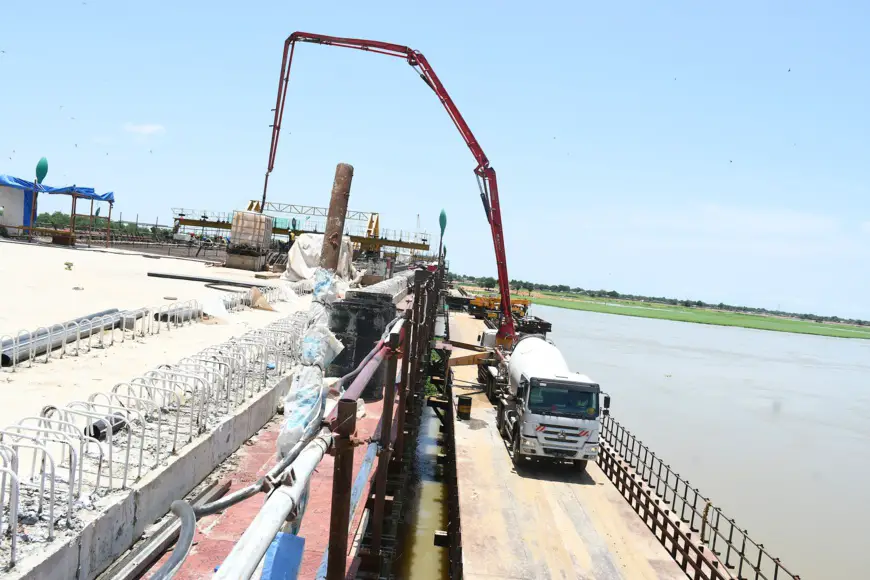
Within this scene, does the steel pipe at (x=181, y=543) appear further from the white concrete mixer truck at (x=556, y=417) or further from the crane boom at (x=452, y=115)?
the crane boom at (x=452, y=115)

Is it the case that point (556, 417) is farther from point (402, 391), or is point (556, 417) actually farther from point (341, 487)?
point (341, 487)

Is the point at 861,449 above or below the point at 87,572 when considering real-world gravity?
below

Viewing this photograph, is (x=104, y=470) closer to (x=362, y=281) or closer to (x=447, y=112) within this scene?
(x=447, y=112)

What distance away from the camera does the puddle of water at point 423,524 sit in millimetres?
14211

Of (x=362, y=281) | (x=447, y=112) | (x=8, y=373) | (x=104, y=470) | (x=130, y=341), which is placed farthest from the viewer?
(x=362, y=281)

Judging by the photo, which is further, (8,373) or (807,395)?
(807,395)

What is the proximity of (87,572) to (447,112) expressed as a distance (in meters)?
24.2

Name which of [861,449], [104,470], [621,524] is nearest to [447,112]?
[621,524]

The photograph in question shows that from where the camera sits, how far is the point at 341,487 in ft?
13.6

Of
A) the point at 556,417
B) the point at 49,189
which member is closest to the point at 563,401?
the point at 556,417

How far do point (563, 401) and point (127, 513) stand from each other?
10.8m

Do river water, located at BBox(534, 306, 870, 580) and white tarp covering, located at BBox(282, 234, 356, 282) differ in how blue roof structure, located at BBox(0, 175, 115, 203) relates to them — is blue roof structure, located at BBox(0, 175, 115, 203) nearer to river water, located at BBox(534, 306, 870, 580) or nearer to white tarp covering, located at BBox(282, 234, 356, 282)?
white tarp covering, located at BBox(282, 234, 356, 282)

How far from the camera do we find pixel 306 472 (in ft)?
9.22

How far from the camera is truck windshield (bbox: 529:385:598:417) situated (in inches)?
598
